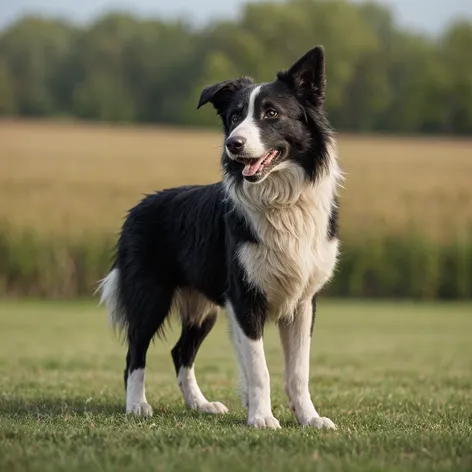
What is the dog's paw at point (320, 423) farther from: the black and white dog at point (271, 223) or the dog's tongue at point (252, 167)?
the dog's tongue at point (252, 167)

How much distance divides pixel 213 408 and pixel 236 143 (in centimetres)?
245

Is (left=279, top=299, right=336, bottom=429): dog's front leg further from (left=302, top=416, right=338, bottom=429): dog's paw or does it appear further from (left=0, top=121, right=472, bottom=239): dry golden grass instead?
(left=0, top=121, right=472, bottom=239): dry golden grass

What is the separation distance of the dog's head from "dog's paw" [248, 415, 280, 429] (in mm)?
1624

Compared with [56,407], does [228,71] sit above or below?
above

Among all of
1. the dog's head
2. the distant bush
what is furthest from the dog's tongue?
the distant bush

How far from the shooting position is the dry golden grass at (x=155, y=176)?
29453 mm

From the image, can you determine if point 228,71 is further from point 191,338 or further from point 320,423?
point 320,423

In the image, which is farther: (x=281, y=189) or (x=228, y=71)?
(x=228, y=71)

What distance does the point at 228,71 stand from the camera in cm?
5706

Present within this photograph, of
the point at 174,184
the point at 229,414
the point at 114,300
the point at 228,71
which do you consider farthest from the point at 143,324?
the point at 228,71

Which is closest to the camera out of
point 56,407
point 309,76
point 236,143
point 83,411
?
point 236,143

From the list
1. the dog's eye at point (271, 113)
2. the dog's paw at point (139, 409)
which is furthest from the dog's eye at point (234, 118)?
the dog's paw at point (139, 409)

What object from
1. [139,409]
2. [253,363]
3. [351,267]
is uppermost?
[253,363]

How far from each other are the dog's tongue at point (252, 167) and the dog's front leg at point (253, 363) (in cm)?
96
